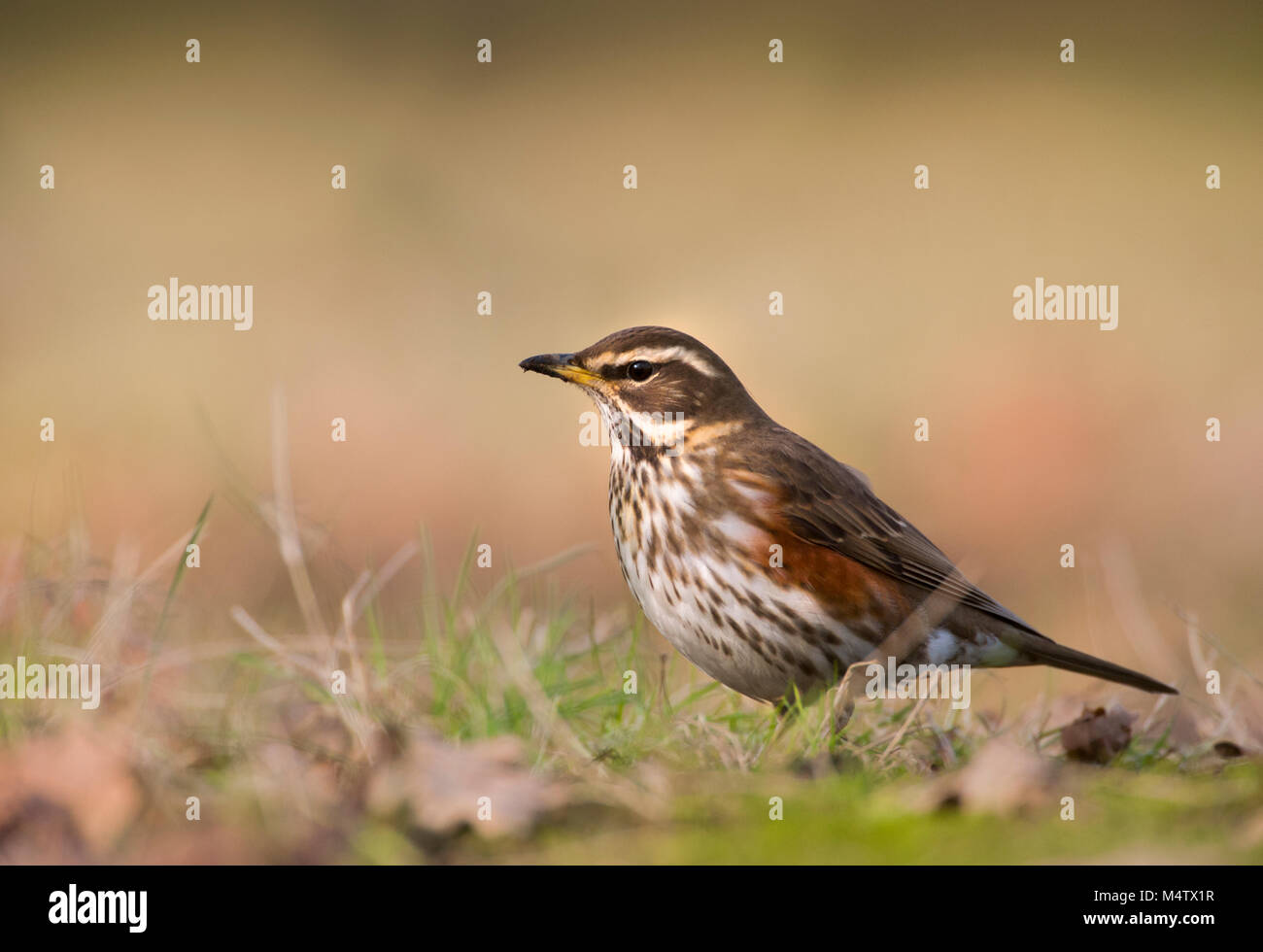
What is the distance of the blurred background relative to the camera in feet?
44.2

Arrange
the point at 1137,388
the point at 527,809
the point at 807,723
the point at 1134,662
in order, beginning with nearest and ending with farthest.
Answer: the point at 527,809 → the point at 807,723 → the point at 1134,662 → the point at 1137,388

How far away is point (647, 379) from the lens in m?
7.33

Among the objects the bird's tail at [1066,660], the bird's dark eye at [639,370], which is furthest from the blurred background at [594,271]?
the bird's dark eye at [639,370]

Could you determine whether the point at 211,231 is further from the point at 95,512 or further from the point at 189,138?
the point at 95,512

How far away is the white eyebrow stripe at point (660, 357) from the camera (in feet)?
23.8

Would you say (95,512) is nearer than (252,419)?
Yes

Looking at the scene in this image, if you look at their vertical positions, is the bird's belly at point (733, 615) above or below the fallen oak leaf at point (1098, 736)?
above

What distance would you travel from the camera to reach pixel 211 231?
59.0 feet

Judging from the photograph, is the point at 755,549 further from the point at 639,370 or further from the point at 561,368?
the point at 561,368

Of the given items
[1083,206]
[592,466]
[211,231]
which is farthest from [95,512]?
[1083,206]

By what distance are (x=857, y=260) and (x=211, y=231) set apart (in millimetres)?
8313

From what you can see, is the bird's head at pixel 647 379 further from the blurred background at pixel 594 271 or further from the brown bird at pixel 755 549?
the blurred background at pixel 594 271

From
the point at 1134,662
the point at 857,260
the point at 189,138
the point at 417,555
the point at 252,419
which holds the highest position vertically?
the point at 189,138

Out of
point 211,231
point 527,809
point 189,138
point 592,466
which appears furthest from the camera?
point 189,138
